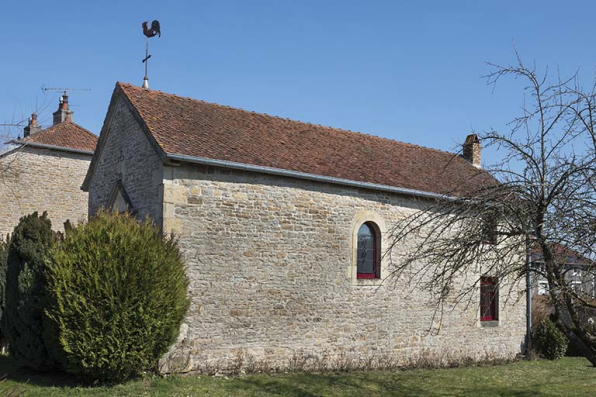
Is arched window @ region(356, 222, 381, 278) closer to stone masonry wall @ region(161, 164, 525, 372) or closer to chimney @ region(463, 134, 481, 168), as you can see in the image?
stone masonry wall @ region(161, 164, 525, 372)

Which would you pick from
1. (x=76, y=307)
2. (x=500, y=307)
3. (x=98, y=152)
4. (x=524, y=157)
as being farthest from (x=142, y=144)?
(x=500, y=307)

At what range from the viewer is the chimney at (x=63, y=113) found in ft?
78.1

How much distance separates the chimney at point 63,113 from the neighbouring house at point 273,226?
9091mm

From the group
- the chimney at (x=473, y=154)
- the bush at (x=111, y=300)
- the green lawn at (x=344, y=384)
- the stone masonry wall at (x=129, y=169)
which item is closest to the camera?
the bush at (x=111, y=300)

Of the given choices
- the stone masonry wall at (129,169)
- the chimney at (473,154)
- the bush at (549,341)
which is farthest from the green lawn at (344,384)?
the chimney at (473,154)

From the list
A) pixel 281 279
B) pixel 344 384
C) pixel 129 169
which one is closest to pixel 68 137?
pixel 129 169

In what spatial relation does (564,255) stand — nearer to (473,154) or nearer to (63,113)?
(473,154)

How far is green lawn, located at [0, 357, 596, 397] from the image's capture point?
966 centimetres

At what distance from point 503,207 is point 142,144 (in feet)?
27.5

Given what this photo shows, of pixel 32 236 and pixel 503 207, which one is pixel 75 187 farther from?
pixel 503 207

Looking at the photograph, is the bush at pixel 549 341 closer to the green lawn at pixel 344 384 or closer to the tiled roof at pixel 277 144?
the green lawn at pixel 344 384

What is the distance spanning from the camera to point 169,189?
11430mm

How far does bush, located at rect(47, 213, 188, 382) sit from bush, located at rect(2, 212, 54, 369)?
515 millimetres

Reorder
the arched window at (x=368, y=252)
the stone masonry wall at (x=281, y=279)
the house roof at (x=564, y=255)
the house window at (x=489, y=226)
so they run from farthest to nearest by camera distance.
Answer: the arched window at (x=368, y=252) < the stone masonry wall at (x=281, y=279) < the house window at (x=489, y=226) < the house roof at (x=564, y=255)
